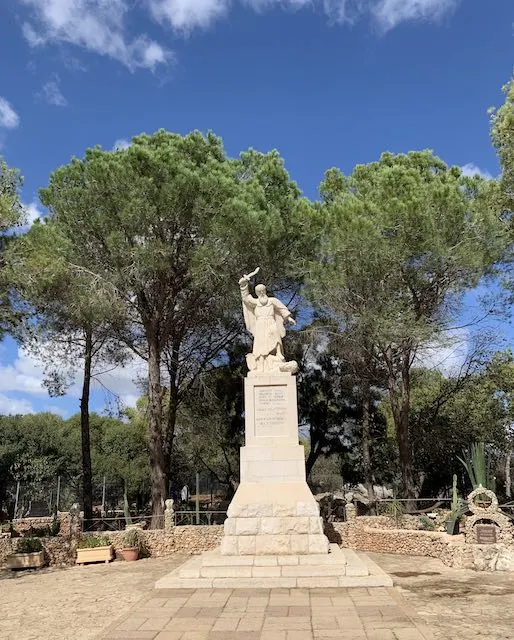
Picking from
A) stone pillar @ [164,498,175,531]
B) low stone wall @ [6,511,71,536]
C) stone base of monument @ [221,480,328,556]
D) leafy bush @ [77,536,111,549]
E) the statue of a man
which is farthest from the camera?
low stone wall @ [6,511,71,536]

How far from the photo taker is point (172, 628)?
5480 millimetres

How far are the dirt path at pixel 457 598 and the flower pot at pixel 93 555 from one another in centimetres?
595

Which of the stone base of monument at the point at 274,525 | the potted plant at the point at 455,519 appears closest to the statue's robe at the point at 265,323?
the stone base of monument at the point at 274,525

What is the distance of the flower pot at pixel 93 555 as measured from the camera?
12484 millimetres

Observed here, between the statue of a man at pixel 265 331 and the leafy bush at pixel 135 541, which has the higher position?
the statue of a man at pixel 265 331

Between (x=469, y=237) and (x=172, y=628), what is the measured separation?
1243 cm

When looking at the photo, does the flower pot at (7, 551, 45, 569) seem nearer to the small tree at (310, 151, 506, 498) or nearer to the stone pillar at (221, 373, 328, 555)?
the stone pillar at (221, 373, 328, 555)

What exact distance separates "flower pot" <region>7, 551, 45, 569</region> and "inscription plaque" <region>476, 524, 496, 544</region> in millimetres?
9073

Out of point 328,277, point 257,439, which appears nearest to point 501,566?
point 257,439

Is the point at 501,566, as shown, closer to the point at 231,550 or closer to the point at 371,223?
the point at 231,550

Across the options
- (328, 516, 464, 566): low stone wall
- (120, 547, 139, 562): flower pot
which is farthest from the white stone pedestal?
(120, 547, 139, 562): flower pot

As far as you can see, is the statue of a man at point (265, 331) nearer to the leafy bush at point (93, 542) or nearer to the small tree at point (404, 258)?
the small tree at point (404, 258)

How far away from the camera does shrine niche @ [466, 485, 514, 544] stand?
1022cm

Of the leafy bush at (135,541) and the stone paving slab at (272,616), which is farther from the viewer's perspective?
the leafy bush at (135,541)
